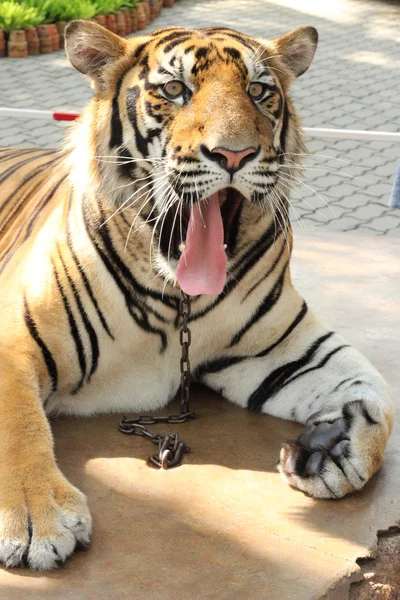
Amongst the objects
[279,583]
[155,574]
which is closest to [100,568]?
[155,574]

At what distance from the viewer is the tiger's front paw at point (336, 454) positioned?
8.75 feet

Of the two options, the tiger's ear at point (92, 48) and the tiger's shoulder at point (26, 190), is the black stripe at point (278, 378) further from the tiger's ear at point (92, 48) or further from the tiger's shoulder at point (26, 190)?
the tiger's ear at point (92, 48)

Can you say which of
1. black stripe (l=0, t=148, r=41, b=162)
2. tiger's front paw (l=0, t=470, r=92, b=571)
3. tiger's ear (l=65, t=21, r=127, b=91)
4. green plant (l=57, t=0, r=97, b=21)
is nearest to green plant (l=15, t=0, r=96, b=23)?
green plant (l=57, t=0, r=97, b=21)

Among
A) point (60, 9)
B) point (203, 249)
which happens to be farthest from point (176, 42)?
point (60, 9)

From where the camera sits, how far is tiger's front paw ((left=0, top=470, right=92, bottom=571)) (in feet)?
7.52

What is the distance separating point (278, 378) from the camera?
314 cm

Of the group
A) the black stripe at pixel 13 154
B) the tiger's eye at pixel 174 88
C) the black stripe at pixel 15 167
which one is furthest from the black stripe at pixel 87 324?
the black stripe at pixel 13 154

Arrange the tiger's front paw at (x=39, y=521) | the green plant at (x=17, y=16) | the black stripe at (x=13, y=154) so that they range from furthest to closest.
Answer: the green plant at (x=17, y=16) < the black stripe at (x=13, y=154) < the tiger's front paw at (x=39, y=521)

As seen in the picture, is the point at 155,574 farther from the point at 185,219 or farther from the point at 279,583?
the point at 185,219

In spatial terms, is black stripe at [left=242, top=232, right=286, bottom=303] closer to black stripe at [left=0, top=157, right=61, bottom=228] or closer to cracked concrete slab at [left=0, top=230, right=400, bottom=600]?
cracked concrete slab at [left=0, top=230, right=400, bottom=600]

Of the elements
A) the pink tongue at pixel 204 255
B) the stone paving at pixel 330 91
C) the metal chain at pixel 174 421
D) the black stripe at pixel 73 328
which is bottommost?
the stone paving at pixel 330 91

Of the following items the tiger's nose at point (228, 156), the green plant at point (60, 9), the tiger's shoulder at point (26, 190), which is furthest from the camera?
the green plant at point (60, 9)

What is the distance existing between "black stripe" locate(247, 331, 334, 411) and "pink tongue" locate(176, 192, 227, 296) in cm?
49

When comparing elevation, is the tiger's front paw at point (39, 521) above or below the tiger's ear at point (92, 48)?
below
